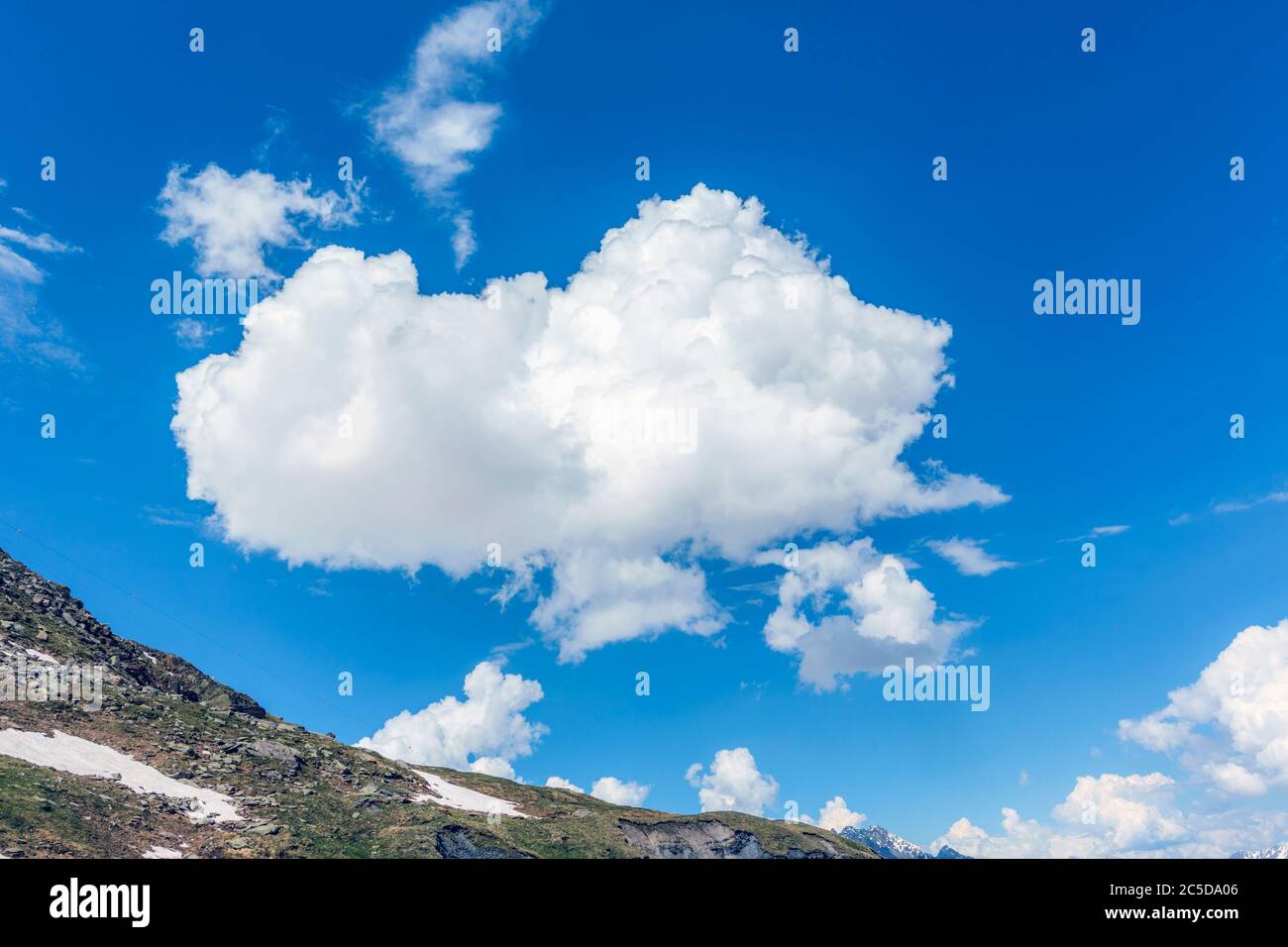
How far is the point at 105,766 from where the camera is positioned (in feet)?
589

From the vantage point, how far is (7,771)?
15412 centimetres

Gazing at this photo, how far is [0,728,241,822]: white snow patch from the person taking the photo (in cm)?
16962

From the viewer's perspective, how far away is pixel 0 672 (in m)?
198

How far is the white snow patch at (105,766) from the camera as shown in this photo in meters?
170
